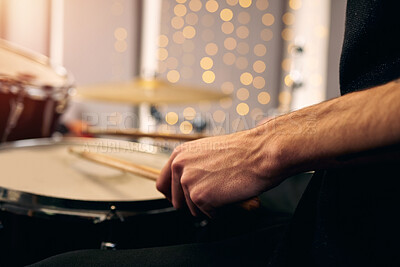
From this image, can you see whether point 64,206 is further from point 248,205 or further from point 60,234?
point 248,205

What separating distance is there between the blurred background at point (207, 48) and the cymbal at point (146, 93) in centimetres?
67

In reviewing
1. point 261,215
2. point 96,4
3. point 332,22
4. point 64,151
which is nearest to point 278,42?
point 332,22

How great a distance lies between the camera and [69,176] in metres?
0.64

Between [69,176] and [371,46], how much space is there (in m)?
0.56

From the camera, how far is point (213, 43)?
2758 mm

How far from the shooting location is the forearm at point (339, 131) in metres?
0.25

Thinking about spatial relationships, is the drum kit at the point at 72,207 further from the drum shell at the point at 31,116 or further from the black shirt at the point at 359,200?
the black shirt at the point at 359,200

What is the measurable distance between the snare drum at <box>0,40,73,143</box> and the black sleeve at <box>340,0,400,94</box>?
2.93 feet

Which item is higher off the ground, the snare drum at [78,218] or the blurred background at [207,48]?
the blurred background at [207,48]

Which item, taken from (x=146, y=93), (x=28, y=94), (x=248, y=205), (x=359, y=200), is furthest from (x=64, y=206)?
(x=146, y=93)

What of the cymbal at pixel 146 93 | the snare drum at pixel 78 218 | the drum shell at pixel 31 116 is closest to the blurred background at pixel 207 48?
the cymbal at pixel 146 93

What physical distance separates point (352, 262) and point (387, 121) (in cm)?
14

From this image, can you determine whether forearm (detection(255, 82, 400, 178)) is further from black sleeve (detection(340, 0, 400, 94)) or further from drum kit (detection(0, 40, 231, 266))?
drum kit (detection(0, 40, 231, 266))

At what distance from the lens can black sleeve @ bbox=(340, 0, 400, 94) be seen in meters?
0.31
